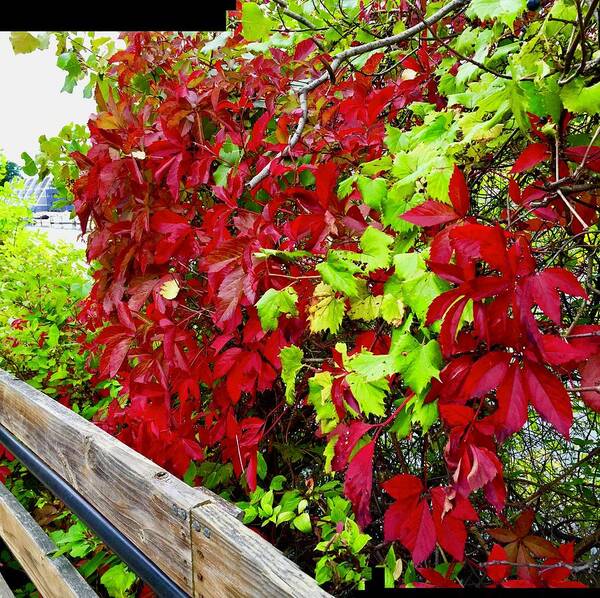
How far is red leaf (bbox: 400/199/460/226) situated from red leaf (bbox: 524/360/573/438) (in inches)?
9.3

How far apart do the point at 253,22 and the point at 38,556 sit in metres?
1.63

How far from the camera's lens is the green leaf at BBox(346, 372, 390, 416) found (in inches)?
31.2

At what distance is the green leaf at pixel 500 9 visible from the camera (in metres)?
0.70

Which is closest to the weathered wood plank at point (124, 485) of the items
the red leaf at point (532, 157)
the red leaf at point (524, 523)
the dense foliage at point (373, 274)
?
the dense foliage at point (373, 274)

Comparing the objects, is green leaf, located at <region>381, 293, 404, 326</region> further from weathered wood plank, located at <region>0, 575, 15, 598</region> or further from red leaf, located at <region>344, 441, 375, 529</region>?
weathered wood plank, located at <region>0, 575, 15, 598</region>

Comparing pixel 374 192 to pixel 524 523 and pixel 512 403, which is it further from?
pixel 524 523

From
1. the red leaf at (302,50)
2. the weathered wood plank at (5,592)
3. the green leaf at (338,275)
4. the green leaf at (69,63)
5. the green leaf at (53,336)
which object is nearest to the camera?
the green leaf at (338,275)

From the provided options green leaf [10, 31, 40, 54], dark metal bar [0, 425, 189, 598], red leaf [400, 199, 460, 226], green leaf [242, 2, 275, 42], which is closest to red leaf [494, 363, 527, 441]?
red leaf [400, 199, 460, 226]

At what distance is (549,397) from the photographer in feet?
2.05

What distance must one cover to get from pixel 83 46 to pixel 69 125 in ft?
0.92

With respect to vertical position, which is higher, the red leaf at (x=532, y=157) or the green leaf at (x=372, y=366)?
the red leaf at (x=532, y=157)

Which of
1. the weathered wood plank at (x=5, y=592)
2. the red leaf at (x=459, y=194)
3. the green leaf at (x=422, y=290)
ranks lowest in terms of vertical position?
the weathered wood plank at (x=5, y=592)

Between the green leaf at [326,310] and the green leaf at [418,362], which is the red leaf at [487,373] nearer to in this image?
the green leaf at [418,362]

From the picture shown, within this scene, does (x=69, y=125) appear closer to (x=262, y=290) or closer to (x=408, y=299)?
(x=262, y=290)
